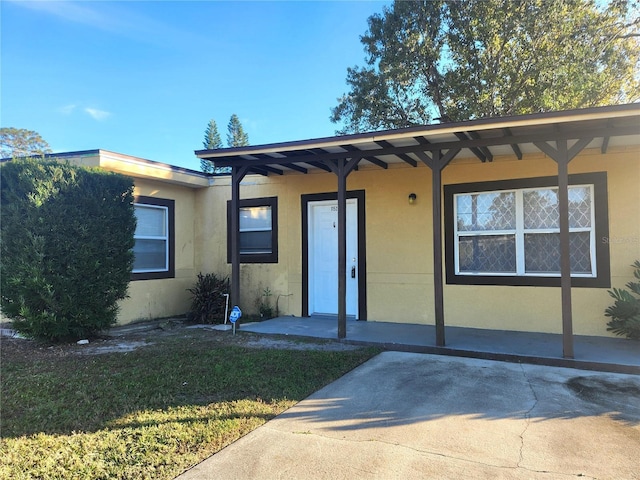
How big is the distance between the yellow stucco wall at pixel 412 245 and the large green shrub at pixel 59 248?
3019 mm

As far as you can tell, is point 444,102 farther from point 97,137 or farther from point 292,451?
point 97,137

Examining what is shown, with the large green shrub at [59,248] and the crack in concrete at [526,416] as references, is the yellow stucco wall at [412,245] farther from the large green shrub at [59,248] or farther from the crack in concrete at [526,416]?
the large green shrub at [59,248]

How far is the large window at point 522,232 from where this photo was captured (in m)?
6.17

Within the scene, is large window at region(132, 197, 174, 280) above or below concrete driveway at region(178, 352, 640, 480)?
above

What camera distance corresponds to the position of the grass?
108 inches

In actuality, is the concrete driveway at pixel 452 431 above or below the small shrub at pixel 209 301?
below

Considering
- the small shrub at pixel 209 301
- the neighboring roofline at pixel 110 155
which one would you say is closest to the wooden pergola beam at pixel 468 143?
the neighboring roofline at pixel 110 155

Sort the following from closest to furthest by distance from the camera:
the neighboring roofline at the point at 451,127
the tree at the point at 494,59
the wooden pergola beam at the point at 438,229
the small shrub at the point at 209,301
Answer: the neighboring roofline at the point at 451,127
the wooden pergola beam at the point at 438,229
the small shrub at the point at 209,301
the tree at the point at 494,59

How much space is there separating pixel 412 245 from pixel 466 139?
94.8 inches

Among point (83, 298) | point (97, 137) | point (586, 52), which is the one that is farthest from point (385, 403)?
point (97, 137)

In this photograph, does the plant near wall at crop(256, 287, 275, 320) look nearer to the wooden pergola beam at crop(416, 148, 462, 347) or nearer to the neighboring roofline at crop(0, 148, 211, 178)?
the neighboring roofline at crop(0, 148, 211, 178)

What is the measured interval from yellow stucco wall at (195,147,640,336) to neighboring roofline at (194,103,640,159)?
198cm

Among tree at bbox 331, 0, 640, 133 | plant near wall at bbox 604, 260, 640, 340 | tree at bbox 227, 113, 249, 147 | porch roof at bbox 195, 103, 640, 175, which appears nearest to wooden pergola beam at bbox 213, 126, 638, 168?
porch roof at bbox 195, 103, 640, 175

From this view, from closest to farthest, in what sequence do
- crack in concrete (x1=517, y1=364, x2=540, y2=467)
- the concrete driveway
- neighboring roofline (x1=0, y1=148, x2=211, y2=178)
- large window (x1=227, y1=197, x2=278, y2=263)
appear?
1. the concrete driveway
2. crack in concrete (x1=517, y1=364, x2=540, y2=467)
3. neighboring roofline (x1=0, y1=148, x2=211, y2=178)
4. large window (x1=227, y1=197, x2=278, y2=263)
